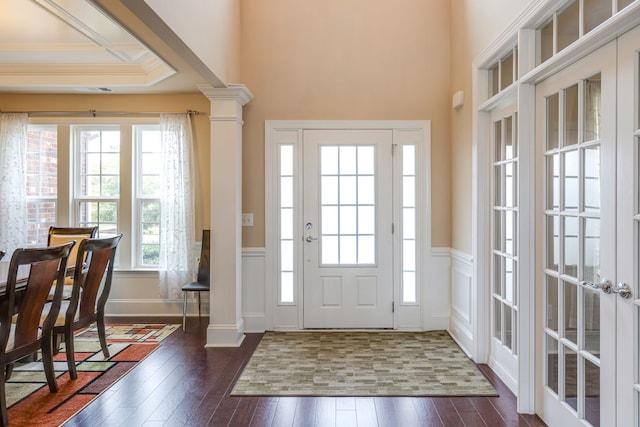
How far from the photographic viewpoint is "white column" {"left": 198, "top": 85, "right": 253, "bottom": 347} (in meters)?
3.87

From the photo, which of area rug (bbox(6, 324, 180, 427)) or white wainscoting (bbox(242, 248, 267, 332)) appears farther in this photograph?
white wainscoting (bbox(242, 248, 267, 332))

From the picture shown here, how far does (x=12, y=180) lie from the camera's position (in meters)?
4.66

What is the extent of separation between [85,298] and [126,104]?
8.07ft

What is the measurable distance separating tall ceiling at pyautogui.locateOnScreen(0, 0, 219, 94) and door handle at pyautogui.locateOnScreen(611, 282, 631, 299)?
2.87m

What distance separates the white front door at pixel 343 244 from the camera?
4.32 metres

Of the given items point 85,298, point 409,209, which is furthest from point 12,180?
point 409,209

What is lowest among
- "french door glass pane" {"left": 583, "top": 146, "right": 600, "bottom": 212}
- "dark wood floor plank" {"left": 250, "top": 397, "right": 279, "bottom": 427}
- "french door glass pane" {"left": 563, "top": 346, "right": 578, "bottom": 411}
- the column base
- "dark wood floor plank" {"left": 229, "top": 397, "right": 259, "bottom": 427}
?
"dark wood floor plank" {"left": 250, "top": 397, "right": 279, "bottom": 427}

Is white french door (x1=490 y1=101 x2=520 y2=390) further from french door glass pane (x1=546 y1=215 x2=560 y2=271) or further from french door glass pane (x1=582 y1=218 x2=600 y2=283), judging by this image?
french door glass pane (x1=582 y1=218 x2=600 y2=283)

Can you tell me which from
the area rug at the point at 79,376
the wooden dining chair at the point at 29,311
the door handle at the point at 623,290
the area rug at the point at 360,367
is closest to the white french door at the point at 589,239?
the door handle at the point at 623,290

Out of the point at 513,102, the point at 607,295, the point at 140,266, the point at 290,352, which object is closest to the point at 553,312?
the point at 607,295

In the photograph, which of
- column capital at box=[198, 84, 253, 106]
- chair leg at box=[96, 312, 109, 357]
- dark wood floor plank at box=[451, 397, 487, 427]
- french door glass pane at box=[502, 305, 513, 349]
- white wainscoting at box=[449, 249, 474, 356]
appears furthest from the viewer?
column capital at box=[198, 84, 253, 106]

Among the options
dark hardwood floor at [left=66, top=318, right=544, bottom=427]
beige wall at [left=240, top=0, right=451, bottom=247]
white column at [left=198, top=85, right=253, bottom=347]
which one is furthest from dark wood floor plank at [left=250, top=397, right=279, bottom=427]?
beige wall at [left=240, top=0, right=451, bottom=247]

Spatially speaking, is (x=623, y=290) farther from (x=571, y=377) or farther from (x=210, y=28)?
(x=210, y=28)

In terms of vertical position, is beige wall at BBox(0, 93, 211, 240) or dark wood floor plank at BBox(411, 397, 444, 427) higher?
beige wall at BBox(0, 93, 211, 240)
